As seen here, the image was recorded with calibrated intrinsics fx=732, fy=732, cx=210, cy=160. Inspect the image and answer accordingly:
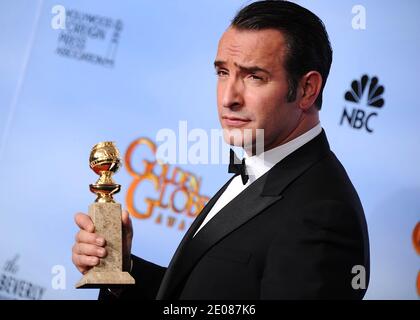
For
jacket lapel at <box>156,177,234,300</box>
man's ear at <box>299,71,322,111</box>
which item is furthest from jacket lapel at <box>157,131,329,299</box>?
man's ear at <box>299,71,322,111</box>

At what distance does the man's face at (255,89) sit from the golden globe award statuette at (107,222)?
1.12ft

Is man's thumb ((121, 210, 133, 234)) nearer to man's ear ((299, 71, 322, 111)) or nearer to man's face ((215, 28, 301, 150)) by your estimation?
man's face ((215, 28, 301, 150))

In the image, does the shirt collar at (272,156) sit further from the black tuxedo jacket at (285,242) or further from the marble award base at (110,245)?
the marble award base at (110,245)

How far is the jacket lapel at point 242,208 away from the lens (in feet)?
6.15

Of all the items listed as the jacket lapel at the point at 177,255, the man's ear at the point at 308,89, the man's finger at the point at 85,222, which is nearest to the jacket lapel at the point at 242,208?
the jacket lapel at the point at 177,255

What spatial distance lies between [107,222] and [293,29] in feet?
2.36

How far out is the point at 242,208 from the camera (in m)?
1.90

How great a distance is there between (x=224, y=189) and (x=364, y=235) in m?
0.52

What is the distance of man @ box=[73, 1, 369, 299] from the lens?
1741 millimetres

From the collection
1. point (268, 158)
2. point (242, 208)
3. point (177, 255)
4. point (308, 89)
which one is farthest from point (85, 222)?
point (308, 89)

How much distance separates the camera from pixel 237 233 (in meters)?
1.86
